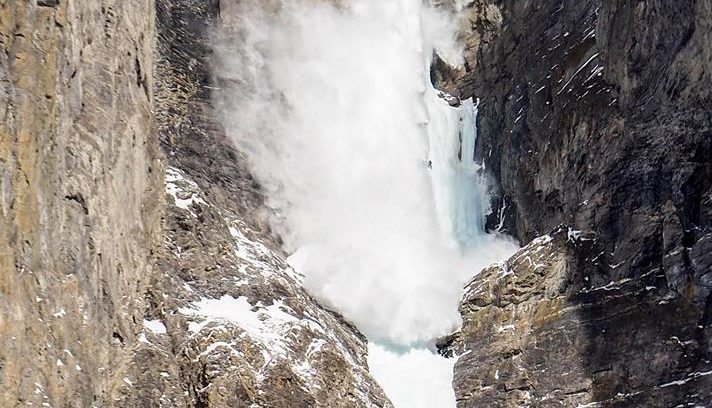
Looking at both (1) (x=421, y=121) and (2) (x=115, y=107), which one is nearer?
(2) (x=115, y=107)

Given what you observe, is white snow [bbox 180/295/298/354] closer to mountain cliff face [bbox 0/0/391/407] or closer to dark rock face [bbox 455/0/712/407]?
mountain cliff face [bbox 0/0/391/407]

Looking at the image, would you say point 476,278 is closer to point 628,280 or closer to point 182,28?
point 628,280

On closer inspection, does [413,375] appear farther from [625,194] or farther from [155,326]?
[155,326]

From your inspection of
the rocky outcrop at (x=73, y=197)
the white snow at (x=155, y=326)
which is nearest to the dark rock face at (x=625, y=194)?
the white snow at (x=155, y=326)

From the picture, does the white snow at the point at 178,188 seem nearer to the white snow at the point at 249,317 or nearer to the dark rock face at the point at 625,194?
the white snow at the point at 249,317

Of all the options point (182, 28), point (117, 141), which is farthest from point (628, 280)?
point (182, 28)

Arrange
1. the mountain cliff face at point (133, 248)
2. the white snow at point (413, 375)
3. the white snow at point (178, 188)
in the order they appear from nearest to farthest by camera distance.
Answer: the mountain cliff face at point (133, 248)
the white snow at point (178, 188)
the white snow at point (413, 375)

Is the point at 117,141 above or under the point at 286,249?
under
